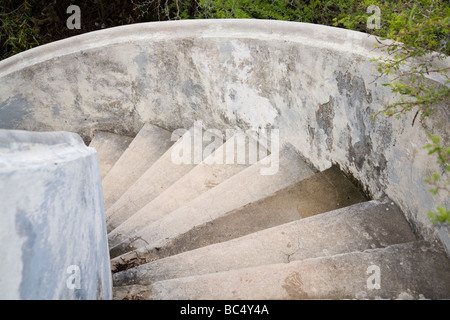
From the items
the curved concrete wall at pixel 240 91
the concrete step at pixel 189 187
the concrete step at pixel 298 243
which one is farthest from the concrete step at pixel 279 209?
the concrete step at pixel 189 187

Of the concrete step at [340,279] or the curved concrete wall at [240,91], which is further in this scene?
the curved concrete wall at [240,91]

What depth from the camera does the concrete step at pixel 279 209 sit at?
2.67 m

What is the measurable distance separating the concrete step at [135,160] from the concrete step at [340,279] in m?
1.68

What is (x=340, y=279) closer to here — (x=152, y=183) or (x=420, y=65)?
(x=420, y=65)

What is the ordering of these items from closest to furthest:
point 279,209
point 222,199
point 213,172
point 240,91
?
point 279,209
point 222,199
point 240,91
point 213,172

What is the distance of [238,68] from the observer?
307cm

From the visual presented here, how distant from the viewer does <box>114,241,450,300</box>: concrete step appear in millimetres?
1862

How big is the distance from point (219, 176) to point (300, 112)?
0.90 metres

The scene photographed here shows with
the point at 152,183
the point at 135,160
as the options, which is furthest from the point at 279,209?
the point at 135,160

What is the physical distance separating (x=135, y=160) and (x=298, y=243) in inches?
79.0

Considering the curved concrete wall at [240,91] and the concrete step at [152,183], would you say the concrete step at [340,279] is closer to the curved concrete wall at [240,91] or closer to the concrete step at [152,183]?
the curved concrete wall at [240,91]

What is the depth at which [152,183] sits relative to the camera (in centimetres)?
345
